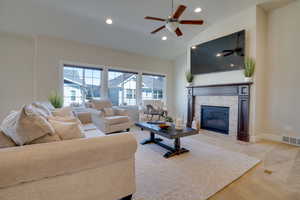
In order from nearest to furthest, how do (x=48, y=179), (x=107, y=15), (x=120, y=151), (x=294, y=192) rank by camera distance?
(x=48, y=179) < (x=120, y=151) < (x=294, y=192) < (x=107, y=15)

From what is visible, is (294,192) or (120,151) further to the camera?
(294,192)

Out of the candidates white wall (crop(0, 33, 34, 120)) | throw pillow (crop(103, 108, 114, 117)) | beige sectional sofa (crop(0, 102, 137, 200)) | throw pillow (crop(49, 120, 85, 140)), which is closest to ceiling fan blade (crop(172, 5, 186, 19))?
beige sectional sofa (crop(0, 102, 137, 200))

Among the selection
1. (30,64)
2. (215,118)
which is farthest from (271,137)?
(30,64)

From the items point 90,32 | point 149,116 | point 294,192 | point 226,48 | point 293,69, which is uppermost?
point 90,32

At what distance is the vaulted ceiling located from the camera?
3.41m

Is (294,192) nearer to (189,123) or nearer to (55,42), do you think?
(189,123)

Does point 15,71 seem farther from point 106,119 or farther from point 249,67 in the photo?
point 249,67

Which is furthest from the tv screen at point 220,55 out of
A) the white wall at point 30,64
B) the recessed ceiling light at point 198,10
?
the white wall at point 30,64

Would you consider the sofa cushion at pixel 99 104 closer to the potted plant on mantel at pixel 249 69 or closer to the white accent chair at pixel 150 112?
the white accent chair at pixel 150 112

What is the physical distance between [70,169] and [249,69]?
414cm

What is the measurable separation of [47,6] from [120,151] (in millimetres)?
3994

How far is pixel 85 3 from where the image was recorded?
11.1ft

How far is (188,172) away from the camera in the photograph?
6.94 ft

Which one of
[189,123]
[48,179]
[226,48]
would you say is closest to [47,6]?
[48,179]
